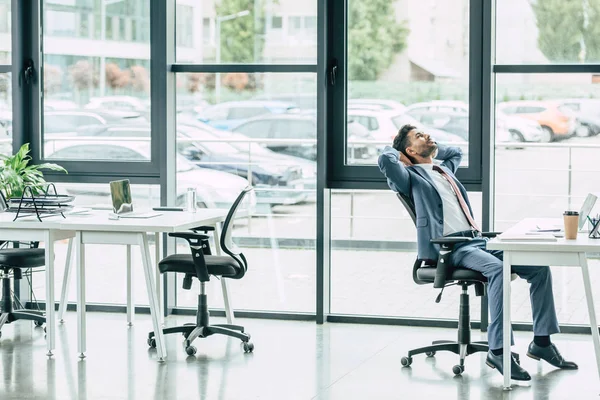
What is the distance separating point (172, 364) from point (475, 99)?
258cm

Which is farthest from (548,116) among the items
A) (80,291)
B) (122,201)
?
(80,291)

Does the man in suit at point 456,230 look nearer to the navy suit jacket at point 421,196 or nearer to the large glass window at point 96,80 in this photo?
the navy suit jacket at point 421,196

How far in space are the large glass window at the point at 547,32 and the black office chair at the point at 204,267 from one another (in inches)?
77.8

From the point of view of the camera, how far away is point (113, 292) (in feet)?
23.0

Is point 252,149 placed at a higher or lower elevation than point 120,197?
higher

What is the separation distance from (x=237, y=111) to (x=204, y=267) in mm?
1516

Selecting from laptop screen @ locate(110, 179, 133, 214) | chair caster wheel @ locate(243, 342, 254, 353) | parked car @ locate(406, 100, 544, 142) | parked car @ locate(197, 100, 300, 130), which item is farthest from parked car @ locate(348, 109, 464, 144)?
chair caster wheel @ locate(243, 342, 254, 353)

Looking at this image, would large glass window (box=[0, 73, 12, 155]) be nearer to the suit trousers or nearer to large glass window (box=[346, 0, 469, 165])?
large glass window (box=[346, 0, 469, 165])

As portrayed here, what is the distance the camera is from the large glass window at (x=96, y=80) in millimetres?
6809

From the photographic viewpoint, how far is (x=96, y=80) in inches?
272

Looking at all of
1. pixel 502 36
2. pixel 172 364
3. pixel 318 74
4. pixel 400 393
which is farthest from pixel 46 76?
pixel 400 393

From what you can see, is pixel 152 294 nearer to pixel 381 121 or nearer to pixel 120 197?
pixel 120 197

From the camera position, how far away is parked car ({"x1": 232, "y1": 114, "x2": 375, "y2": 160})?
655cm

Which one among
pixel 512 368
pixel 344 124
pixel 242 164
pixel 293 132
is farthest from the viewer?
pixel 242 164
